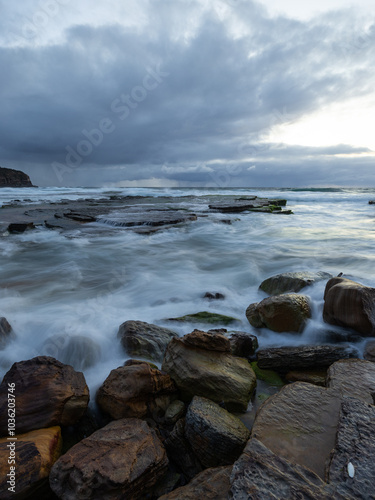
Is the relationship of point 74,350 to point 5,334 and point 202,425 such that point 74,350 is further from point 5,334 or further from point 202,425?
point 202,425

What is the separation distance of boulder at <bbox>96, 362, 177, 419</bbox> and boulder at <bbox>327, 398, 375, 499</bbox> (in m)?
1.35

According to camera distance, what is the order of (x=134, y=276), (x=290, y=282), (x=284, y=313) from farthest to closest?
(x=134, y=276) → (x=290, y=282) → (x=284, y=313)

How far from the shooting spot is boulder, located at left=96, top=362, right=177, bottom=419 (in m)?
2.27

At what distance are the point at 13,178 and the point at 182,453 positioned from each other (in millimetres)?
87994

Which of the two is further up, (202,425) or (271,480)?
(271,480)

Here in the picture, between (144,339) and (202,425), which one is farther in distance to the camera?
(144,339)

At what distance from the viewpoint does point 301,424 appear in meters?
1.73

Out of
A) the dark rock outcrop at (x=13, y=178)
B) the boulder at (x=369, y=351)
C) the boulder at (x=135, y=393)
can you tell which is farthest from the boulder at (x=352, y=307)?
the dark rock outcrop at (x=13, y=178)

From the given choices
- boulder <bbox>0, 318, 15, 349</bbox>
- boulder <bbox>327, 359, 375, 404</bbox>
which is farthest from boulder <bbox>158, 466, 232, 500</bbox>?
boulder <bbox>0, 318, 15, 349</bbox>

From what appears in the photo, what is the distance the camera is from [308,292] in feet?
14.2

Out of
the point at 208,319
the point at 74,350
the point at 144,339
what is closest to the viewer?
the point at 144,339

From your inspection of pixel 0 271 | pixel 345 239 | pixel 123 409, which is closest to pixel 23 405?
pixel 123 409

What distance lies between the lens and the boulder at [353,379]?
2.02 metres

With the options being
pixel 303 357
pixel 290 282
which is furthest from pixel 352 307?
pixel 290 282
